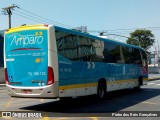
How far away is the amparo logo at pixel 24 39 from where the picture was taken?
40.6ft

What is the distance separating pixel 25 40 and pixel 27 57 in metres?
0.65

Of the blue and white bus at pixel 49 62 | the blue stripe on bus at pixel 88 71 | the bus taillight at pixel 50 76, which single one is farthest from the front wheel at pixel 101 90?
the bus taillight at pixel 50 76

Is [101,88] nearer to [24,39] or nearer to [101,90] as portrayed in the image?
[101,90]

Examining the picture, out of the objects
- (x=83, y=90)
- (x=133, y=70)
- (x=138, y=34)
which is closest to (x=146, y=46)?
(x=138, y=34)

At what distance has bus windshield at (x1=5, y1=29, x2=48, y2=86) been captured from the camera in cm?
1224

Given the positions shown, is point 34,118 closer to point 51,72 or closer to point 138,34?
point 51,72

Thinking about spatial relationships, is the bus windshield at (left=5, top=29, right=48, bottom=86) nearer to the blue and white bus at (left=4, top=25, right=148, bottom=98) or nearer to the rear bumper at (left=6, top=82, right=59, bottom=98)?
the blue and white bus at (left=4, top=25, right=148, bottom=98)

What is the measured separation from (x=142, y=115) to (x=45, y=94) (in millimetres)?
3523

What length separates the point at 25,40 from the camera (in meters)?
12.6

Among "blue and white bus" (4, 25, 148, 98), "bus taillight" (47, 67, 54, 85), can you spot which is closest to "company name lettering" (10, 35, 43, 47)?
"blue and white bus" (4, 25, 148, 98)

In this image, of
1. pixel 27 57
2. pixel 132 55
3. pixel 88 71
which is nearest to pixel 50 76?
pixel 27 57

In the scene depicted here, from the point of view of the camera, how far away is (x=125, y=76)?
64.5 ft

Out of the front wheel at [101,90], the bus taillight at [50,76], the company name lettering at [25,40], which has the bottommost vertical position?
the front wheel at [101,90]

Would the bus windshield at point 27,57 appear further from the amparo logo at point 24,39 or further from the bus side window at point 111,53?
the bus side window at point 111,53
